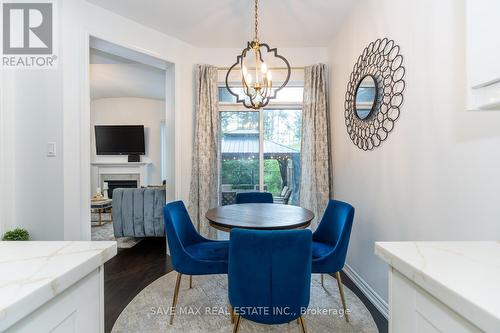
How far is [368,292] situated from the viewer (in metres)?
2.29

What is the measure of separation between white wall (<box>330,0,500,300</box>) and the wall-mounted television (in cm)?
597

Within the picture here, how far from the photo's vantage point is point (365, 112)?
2.37 m

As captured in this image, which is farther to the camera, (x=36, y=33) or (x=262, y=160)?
(x=262, y=160)

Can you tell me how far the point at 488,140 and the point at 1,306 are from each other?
1808 mm

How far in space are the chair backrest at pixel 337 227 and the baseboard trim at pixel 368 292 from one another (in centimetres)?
55

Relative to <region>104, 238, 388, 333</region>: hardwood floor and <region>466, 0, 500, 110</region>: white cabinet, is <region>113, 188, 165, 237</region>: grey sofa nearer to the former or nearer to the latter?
<region>104, 238, 388, 333</region>: hardwood floor

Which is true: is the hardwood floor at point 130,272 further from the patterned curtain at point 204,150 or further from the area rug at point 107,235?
the patterned curtain at point 204,150

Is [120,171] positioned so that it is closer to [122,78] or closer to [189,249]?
[122,78]

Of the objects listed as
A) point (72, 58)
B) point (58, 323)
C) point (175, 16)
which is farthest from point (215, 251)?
point (175, 16)

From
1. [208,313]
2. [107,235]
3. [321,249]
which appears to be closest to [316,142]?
[321,249]

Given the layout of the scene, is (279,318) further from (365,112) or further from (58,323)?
(365,112)

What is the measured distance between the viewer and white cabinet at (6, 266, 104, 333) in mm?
580

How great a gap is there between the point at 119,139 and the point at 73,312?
6875 millimetres

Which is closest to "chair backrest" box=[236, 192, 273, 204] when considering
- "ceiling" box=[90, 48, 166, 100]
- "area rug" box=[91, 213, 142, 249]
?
"area rug" box=[91, 213, 142, 249]
